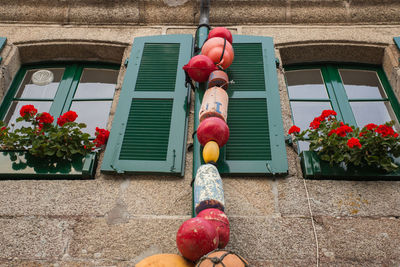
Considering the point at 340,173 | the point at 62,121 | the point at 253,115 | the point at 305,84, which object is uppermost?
the point at 305,84

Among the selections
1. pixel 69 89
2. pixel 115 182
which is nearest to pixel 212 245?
pixel 115 182

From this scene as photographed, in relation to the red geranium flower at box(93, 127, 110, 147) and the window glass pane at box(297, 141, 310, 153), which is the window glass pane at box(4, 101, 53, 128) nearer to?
the red geranium flower at box(93, 127, 110, 147)

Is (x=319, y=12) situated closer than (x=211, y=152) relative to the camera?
No

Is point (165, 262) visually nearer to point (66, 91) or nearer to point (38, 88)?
point (66, 91)

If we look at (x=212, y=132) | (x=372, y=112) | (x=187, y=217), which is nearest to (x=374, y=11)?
(x=372, y=112)

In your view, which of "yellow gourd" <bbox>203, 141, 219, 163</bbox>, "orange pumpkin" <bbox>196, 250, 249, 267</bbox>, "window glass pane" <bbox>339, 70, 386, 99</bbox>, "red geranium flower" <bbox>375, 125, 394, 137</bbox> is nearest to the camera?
"orange pumpkin" <bbox>196, 250, 249, 267</bbox>

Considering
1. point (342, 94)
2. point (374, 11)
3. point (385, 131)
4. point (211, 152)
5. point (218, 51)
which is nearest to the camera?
point (211, 152)

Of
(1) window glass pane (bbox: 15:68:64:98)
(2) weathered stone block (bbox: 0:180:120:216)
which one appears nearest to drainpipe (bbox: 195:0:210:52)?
(1) window glass pane (bbox: 15:68:64:98)

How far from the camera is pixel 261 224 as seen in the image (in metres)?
2.44

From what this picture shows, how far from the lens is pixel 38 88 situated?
382 centimetres

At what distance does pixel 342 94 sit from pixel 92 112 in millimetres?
2491

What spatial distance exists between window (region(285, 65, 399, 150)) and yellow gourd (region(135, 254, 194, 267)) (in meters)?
1.66

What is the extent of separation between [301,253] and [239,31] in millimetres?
2684

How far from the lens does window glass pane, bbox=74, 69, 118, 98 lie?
3.73 meters
